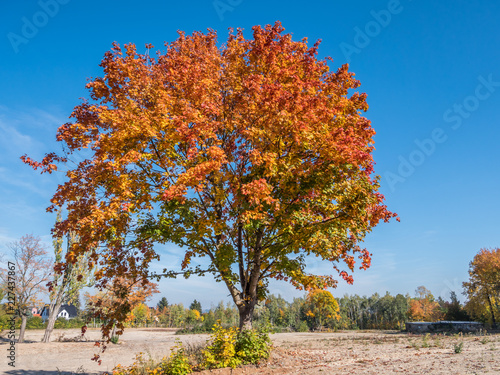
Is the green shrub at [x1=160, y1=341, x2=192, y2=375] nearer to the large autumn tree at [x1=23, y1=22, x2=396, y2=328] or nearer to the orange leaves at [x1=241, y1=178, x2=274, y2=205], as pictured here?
the large autumn tree at [x1=23, y1=22, x2=396, y2=328]

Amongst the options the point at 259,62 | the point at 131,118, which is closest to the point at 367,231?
the point at 259,62

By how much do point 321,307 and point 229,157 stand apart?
1611 inches

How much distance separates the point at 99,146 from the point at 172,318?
6859cm

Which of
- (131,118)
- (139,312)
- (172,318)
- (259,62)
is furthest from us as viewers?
(172,318)

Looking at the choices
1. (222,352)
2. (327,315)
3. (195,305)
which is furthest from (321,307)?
(195,305)

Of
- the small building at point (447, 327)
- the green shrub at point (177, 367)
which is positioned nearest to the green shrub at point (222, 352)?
the green shrub at point (177, 367)

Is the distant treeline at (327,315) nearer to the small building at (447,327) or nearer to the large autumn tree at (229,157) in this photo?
the small building at (447,327)

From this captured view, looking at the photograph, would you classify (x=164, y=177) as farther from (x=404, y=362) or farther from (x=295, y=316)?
(x=295, y=316)

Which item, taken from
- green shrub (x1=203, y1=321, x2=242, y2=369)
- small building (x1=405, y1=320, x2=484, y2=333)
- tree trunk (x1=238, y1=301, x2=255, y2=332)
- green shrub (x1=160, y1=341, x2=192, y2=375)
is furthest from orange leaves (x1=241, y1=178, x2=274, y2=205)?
small building (x1=405, y1=320, x2=484, y2=333)

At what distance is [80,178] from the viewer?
708 cm

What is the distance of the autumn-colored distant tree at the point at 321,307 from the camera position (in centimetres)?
4162

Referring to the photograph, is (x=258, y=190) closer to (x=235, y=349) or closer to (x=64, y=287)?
(x=235, y=349)

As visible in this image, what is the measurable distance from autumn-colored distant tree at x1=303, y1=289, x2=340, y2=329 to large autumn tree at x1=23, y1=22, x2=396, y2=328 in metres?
34.5

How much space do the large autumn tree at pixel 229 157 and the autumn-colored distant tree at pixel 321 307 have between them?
3455cm
